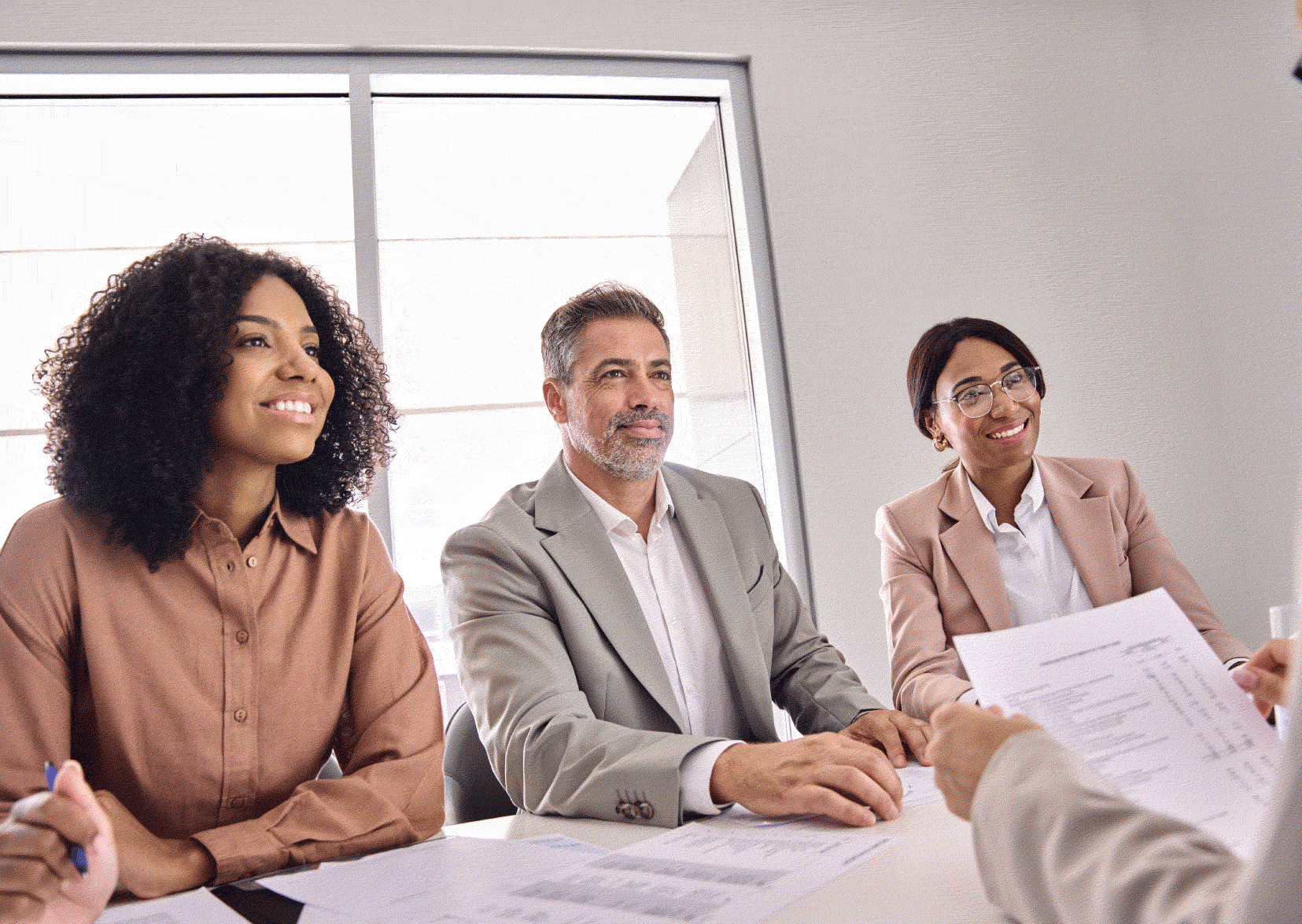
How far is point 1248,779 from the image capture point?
0.80 meters

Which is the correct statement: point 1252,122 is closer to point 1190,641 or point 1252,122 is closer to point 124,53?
point 1190,641

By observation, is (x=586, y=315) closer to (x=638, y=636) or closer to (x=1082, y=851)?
(x=638, y=636)

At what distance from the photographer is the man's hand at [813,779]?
104cm

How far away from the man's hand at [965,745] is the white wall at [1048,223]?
246cm

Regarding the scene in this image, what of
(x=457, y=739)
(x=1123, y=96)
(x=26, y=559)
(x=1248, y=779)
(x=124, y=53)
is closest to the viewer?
(x=1248, y=779)

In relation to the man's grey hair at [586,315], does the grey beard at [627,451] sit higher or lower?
lower

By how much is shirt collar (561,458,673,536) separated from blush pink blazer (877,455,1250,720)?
60 centimetres

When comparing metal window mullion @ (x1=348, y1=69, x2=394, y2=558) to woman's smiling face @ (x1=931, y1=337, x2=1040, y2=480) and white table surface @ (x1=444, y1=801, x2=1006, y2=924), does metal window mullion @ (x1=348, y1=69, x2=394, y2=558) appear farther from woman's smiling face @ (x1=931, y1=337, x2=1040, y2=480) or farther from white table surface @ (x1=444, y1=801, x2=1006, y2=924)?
white table surface @ (x1=444, y1=801, x2=1006, y2=924)

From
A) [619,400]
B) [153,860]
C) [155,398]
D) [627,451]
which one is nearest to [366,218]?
[619,400]

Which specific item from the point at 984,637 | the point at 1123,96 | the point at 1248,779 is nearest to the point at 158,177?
the point at 984,637

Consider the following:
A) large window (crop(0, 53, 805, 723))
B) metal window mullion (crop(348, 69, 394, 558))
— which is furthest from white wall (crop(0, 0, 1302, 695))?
metal window mullion (crop(348, 69, 394, 558))

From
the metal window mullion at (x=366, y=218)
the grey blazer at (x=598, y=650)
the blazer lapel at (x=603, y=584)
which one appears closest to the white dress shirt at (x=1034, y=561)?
the grey blazer at (x=598, y=650)

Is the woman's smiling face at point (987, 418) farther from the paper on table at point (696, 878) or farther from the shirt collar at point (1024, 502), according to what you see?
the paper on table at point (696, 878)

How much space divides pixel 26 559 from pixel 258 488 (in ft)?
1.10
